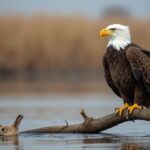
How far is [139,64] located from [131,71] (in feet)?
0.60

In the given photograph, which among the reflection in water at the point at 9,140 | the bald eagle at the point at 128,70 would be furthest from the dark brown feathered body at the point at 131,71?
the reflection in water at the point at 9,140

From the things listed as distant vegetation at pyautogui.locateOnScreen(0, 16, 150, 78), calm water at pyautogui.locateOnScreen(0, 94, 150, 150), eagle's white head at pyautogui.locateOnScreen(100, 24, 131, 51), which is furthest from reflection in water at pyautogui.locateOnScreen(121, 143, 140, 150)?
distant vegetation at pyautogui.locateOnScreen(0, 16, 150, 78)

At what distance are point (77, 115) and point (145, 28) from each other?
49.7 ft

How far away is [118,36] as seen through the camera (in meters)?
14.1

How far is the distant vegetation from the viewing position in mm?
31891

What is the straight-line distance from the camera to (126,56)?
45.1ft

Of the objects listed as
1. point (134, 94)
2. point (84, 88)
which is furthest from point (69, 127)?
point (84, 88)

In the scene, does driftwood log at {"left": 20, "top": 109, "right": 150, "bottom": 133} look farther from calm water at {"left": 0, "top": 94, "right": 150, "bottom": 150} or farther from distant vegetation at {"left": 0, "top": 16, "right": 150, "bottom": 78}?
distant vegetation at {"left": 0, "top": 16, "right": 150, "bottom": 78}

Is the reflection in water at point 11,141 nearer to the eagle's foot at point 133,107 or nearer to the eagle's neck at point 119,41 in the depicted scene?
the eagle's foot at point 133,107

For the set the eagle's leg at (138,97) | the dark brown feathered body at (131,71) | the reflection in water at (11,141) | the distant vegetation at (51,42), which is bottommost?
the reflection in water at (11,141)

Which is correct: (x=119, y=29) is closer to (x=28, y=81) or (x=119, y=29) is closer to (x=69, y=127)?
(x=69, y=127)

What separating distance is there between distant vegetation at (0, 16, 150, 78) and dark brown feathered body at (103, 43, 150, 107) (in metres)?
17.9

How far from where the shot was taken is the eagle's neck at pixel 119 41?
1393cm

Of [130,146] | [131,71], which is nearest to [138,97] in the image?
[131,71]
